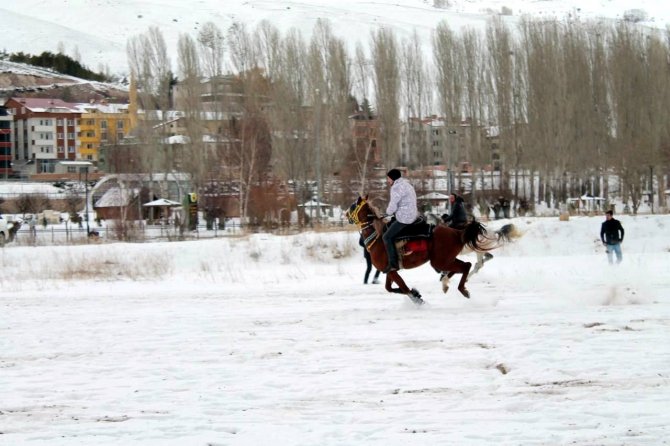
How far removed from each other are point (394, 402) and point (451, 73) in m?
59.6

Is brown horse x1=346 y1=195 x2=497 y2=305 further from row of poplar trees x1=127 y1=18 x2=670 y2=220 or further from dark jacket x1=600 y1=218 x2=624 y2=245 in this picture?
row of poplar trees x1=127 y1=18 x2=670 y2=220

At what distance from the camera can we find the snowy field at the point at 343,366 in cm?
621

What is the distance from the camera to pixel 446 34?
66.2 meters

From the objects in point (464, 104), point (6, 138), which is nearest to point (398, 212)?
point (464, 104)

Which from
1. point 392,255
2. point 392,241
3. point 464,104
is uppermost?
point 464,104

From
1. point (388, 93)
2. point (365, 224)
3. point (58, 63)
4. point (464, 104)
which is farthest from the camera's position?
point (58, 63)

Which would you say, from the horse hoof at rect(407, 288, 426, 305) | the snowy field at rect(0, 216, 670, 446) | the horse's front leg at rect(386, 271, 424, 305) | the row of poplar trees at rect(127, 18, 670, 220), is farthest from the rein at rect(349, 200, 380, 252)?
the row of poplar trees at rect(127, 18, 670, 220)

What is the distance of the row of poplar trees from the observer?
60156 millimetres

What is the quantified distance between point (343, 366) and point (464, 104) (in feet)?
191

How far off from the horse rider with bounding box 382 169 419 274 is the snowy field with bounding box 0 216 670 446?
74 centimetres

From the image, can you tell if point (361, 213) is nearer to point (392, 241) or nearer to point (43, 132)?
point (392, 241)

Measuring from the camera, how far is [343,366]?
8383 millimetres

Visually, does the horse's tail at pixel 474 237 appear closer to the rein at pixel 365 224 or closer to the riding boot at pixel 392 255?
the riding boot at pixel 392 255

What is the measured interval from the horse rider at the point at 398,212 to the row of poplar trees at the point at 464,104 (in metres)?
44.5
